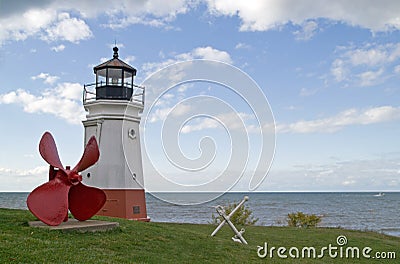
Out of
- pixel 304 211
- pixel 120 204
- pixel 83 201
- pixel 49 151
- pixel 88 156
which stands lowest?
pixel 304 211

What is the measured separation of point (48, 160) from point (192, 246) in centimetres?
394

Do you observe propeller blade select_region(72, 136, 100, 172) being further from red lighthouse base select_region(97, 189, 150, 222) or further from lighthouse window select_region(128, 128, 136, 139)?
lighthouse window select_region(128, 128, 136, 139)

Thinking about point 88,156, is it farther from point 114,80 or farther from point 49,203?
point 114,80

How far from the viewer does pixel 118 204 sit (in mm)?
18328

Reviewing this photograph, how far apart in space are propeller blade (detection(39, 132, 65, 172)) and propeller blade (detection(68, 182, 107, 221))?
76 cm

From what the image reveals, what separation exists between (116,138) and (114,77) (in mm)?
2397

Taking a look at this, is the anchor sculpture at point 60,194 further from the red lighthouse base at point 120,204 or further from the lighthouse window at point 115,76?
the lighthouse window at point 115,76

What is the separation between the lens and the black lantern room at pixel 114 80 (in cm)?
1878

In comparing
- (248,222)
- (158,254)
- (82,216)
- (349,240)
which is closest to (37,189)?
(82,216)

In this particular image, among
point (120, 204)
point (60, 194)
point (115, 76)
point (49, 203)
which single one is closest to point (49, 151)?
point (60, 194)

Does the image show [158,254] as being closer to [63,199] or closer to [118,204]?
[63,199]

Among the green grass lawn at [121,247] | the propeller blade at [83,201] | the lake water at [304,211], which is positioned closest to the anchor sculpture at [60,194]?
the propeller blade at [83,201]

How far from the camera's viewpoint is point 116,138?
18703 millimetres

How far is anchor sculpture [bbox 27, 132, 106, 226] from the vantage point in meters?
10.8
